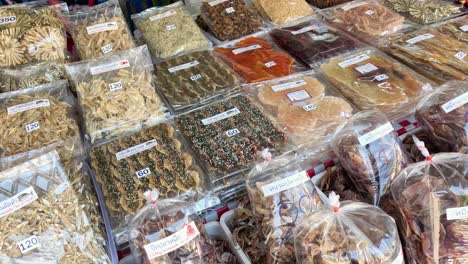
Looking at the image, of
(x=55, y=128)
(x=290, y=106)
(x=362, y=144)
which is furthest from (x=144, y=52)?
(x=362, y=144)

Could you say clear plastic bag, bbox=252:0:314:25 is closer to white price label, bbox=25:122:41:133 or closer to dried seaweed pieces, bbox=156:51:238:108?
dried seaweed pieces, bbox=156:51:238:108

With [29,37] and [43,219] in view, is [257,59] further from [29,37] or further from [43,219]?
[43,219]

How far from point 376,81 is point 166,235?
99 cm

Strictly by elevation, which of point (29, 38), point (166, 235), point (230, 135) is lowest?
point (230, 135)

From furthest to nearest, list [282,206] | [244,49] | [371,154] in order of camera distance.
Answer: [244,49] < [371,154] < [282,206]

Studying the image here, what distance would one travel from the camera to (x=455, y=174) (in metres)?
0.96

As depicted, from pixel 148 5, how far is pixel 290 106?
1113 millimetres

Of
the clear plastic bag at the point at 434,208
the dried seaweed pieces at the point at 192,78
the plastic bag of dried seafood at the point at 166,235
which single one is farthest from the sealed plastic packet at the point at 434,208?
the dried seaweed pieces at the point at 192,78

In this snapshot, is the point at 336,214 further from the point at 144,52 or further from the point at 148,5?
the point at 148,5

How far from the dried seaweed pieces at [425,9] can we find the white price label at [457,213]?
1210 millimetres

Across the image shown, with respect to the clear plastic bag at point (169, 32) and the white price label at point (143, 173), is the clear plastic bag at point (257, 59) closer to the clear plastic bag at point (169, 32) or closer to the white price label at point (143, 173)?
the clear plastic bag at point (169, 32)

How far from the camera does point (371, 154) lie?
1.10m

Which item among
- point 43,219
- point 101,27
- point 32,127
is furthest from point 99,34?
point 43,219

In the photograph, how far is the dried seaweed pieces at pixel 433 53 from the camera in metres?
1.52
